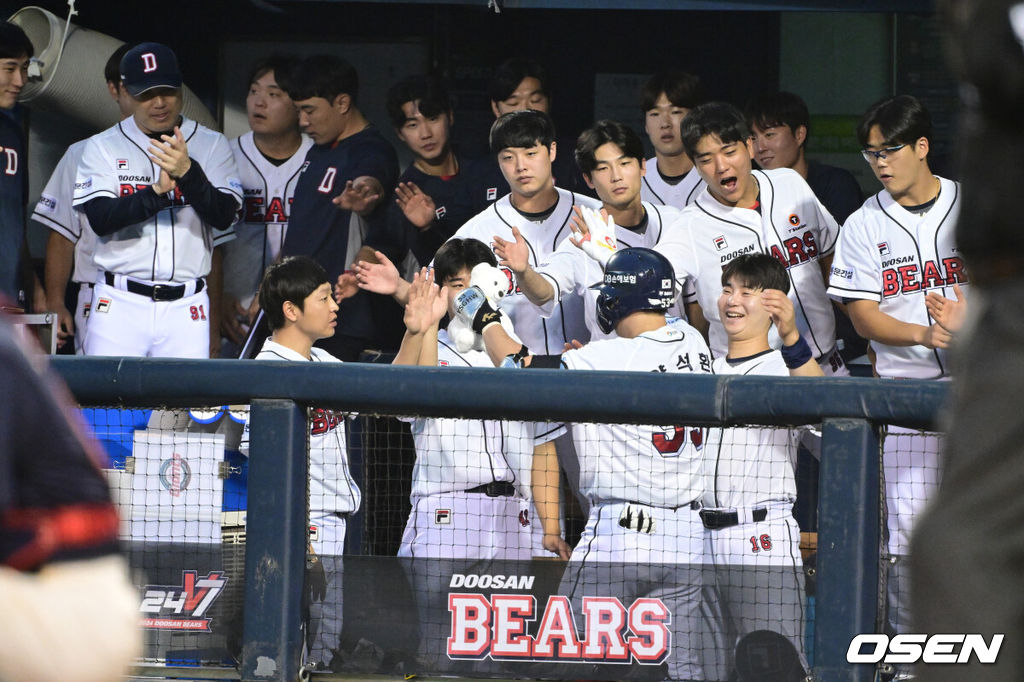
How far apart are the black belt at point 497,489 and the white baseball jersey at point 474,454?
0.05 ft

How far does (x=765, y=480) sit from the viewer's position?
9.54ft

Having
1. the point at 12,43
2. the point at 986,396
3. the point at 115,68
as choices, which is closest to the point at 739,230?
the point at 115,68

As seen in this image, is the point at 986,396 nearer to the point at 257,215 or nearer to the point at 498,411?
the point at 498,411

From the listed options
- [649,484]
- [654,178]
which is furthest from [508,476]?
[654,178]

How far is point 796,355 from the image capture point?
3.48 meters

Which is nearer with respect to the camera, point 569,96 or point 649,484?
point 649,484

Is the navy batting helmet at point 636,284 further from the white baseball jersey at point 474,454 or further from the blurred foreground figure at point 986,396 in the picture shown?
the blurred foreground figure at point 986,396

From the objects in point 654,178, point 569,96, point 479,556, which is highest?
point 569,96

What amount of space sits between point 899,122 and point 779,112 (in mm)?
797

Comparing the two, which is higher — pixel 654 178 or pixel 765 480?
pixel 654 178

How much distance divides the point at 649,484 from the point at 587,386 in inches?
22.2

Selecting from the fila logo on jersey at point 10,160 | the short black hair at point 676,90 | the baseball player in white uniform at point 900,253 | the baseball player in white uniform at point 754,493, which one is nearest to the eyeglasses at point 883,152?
the baseball player in white uniform at point 900,253

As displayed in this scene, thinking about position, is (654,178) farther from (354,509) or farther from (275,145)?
(354,509)

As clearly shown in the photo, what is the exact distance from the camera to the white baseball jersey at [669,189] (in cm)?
440
